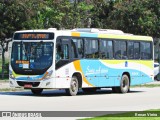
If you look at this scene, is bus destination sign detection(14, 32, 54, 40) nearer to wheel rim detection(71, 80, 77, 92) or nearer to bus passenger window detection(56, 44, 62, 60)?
bus passenger window detection(56, 44, 62, 60)

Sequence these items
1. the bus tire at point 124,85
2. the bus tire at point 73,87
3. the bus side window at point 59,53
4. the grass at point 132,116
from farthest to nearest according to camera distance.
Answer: the bus tire at point 124,85, the bus tire at point 73,87, the bus side window at point 59,53, the grass at point 132,116

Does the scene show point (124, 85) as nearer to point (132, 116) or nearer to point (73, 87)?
point (73, 87)

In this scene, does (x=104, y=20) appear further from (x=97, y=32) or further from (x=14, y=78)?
(x=14, y=78)

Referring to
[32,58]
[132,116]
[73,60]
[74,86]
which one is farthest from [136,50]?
[132,116]

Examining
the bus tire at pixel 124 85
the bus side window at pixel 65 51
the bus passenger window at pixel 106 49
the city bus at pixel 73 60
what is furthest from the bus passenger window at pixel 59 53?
the bus tire at pixel 124 85

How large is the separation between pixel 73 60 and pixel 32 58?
1.99 metres

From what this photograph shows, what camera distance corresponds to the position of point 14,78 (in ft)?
91.2

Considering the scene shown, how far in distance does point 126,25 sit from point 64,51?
→ 2544 centimetres

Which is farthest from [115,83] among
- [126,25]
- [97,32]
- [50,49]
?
[126,25]

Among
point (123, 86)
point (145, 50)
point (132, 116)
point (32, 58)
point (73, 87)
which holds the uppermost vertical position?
point (32, 58)

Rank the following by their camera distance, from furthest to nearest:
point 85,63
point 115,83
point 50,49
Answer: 1. point 115,83
2. point 85,63
3. point 50,49

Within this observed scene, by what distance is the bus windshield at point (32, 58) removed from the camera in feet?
Answer: 90.0

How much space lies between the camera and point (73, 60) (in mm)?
28453

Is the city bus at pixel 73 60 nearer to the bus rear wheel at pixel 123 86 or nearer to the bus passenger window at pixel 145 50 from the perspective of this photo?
the bus rear wheel at pixel 123 86
